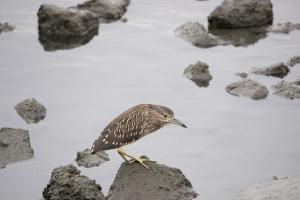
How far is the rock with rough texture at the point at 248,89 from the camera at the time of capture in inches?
512

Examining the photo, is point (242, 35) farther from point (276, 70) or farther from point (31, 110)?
point (31, 110)

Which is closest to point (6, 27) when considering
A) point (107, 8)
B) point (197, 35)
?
point (107, 8)

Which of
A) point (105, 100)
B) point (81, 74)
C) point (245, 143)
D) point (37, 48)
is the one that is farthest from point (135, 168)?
point (37, 48)

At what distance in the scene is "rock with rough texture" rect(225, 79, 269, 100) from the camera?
1299 cm

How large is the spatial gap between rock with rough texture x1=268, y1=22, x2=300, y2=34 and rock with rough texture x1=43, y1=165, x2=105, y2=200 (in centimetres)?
881

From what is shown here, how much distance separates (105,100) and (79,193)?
13.9 feet

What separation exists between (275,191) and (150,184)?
1746 millimetres

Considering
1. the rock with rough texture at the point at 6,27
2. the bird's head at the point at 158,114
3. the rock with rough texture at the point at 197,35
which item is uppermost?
the bird's head at the point at 158,114

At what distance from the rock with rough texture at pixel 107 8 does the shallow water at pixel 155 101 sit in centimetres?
36

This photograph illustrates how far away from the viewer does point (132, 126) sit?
9.54 meters

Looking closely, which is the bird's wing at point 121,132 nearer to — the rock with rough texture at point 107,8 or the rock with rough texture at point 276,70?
the rock with rough texture at point 276,70

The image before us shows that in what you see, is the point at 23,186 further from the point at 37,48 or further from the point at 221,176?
the point at 37,48

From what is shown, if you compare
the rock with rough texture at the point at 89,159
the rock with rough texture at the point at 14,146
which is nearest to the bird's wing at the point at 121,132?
the rock with rough texture at the point at 89,159

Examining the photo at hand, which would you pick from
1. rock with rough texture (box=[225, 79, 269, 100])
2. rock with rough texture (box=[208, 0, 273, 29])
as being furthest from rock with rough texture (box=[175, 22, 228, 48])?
rock with rough texture (box=[225, 79, 269, 100])
